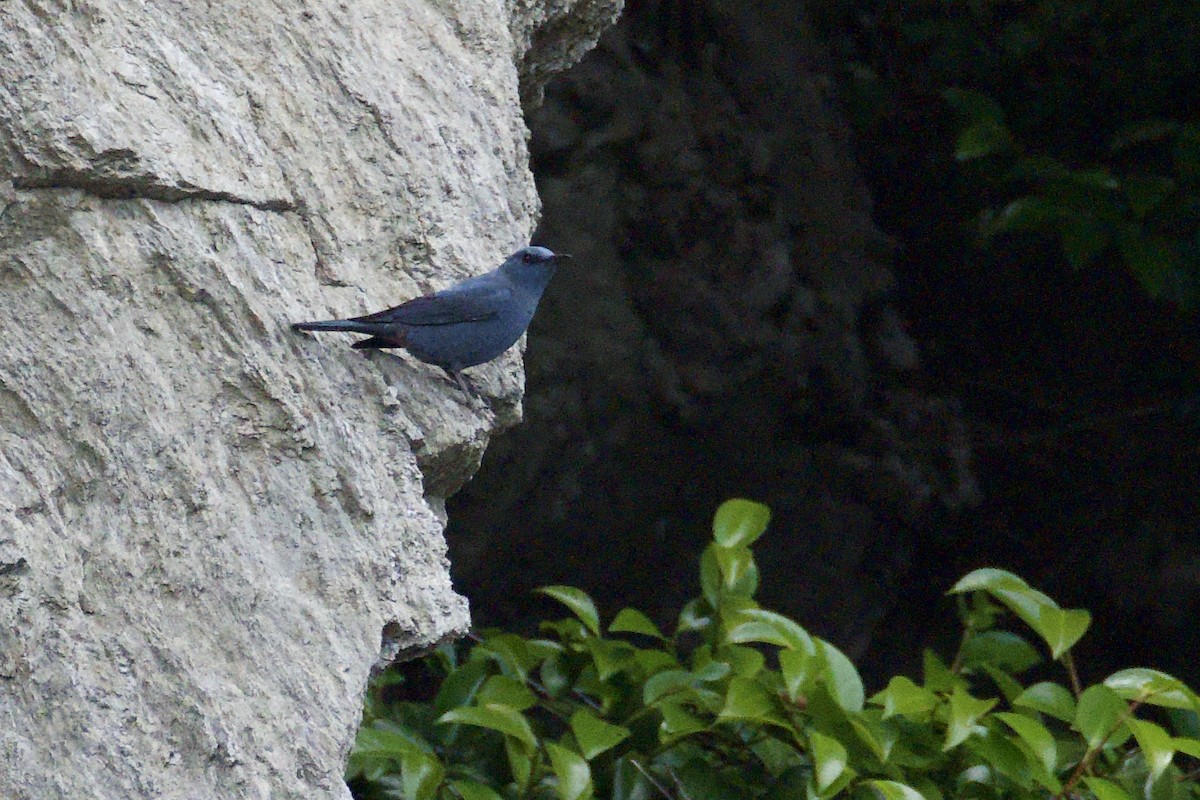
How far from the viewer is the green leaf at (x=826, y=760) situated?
238cm

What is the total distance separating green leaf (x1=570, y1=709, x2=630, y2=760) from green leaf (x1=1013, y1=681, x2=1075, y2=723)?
0.75 meters

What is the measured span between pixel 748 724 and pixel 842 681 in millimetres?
315

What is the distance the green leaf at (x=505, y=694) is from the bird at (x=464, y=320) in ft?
2.24

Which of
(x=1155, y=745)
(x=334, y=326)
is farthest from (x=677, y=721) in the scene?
(x=334, y=326)

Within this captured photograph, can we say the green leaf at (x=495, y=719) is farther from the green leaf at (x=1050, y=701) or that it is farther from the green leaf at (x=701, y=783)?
the green leaf at (x=1050, y=701)

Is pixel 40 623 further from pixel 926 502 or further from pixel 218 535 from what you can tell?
pixel 926 502

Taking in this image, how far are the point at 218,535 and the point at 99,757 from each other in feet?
1.04

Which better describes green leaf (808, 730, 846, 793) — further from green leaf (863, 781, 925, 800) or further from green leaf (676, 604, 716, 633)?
green leaf (676, 604, 716, 633)

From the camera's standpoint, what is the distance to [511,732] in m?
2.46

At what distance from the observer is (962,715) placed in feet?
8.32

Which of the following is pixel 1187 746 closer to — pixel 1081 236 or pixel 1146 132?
pixel 1081 236

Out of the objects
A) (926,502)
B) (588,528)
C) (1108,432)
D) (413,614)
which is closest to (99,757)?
(413,614)

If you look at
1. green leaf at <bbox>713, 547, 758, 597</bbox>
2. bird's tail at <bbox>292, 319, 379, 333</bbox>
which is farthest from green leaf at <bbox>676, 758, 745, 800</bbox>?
bird's tail at <bbox>292, 319, 379, 333</bbox>

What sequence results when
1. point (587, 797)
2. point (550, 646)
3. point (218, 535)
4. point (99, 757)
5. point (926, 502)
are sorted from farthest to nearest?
point (926, 502) < point (550, 646) < point (587, 797) < point (218, 535) < point (99, 757)
